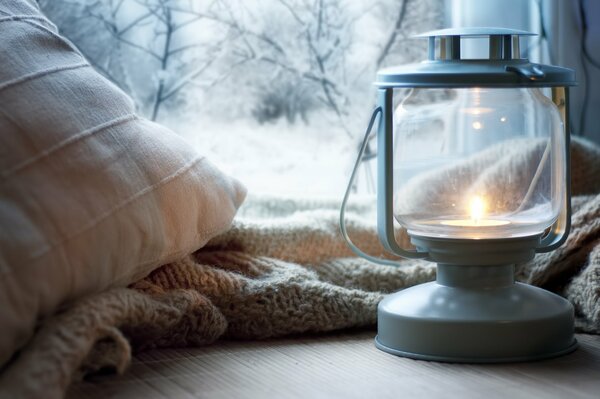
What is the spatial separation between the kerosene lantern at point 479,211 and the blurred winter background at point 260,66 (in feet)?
1.15

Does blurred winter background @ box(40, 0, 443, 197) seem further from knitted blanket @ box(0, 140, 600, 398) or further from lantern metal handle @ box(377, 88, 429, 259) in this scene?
lantern metal handle @ box(377, 88, 429, 259)

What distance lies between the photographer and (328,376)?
2.84ft

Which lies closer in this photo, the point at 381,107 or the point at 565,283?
the point at 381,107

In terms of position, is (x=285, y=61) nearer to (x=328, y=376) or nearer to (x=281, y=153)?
(x=281, y=153)

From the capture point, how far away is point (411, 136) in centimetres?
100

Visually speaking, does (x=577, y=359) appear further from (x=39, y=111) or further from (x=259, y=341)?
(x=39, y=111)

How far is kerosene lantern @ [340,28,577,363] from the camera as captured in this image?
89 centimetres

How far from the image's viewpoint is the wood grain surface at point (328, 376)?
0.81 m

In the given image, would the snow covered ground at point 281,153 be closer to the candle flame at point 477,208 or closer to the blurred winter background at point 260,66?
the blurred winter background at point 260,66

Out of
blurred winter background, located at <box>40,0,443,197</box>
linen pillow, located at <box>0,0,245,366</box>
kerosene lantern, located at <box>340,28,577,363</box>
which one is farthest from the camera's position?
blurred winter background, located at <box>40,0,443,197</box>

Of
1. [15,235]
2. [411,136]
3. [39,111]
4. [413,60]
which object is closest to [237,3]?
[413,60]

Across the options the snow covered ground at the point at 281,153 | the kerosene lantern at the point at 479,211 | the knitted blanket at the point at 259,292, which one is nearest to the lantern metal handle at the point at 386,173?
the kerosene lantern at the point at 479,211

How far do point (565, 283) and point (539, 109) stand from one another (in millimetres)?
228

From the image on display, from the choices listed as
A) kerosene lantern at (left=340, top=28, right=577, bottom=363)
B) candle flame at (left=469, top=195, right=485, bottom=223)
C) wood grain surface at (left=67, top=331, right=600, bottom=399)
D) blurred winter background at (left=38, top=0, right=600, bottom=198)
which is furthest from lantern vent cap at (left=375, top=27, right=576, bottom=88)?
blurred winter background at (left=38, top=0, right=600, bottom=198)
